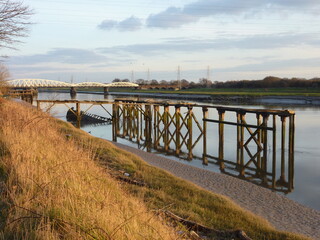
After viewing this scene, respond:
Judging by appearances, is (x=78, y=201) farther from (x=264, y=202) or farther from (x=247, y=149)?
(x=247, y=149)

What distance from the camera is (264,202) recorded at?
1126 cm

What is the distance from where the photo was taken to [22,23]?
16.5m

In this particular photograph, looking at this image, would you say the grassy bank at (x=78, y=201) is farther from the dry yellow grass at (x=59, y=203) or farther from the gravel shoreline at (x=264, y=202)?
the gravel shoreline at (x=264, y=202)

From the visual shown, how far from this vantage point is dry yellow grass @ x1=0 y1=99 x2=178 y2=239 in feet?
14.7

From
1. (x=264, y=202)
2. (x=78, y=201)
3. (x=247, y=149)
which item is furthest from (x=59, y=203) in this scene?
(x=247, y=149)

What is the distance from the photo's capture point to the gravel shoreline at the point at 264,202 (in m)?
9.35

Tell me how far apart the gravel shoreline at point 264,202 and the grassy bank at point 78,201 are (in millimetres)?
1005

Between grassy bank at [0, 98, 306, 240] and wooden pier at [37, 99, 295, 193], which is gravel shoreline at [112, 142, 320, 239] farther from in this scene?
wooden pier at [37, 99, 295, 193]

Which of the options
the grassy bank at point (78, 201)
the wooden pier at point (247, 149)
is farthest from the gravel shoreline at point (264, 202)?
the wooden pier at point (247, 149)

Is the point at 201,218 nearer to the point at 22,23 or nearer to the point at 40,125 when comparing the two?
the point at 40,125

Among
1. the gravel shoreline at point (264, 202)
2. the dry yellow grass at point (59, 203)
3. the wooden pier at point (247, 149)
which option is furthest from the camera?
the wooden pier at point (247, 149)

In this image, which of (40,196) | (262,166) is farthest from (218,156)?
(40,196)

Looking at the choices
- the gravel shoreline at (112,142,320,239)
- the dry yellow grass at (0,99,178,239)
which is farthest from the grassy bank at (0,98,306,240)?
the gravel shoreline at (112,142,320,239)

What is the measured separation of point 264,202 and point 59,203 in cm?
767
